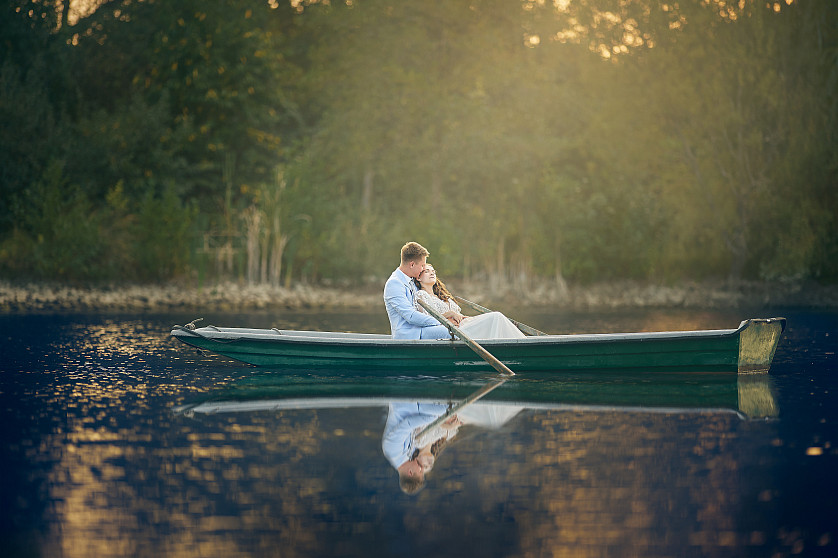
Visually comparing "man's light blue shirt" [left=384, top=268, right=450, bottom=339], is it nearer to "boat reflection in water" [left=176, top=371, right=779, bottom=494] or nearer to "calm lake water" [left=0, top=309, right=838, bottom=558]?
"boat reflection in water" [left=176, top=371, right=779, bottom=494]

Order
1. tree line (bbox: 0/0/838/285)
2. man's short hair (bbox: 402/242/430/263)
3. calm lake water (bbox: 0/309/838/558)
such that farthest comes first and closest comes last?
tree line (bbox: 0/0/838/285), man's short hair (bbox: 402/242/430/263), calm lake water (bbox: 0/309/838/558)

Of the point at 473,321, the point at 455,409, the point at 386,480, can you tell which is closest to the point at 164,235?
the point at 473,321

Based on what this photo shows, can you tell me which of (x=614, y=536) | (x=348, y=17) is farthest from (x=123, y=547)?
(x=348, y=17)

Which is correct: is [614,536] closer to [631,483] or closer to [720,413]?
[631,483]

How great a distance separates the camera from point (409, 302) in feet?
32.7

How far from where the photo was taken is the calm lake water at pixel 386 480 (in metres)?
4.27

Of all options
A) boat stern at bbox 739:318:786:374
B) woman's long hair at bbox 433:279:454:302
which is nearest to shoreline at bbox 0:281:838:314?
woman's long hair at bbox 433:279:454:302

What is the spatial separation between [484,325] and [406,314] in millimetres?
850

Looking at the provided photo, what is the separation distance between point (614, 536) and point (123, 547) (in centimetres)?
214

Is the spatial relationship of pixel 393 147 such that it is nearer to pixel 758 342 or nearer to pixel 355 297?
pixel 355 297

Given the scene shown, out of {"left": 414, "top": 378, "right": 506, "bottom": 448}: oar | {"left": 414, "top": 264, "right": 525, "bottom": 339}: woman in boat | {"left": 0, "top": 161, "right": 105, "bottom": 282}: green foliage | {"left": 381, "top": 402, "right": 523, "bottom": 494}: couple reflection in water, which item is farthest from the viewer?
{"left": 0, "top": 161, "right": 105, "bottom": 282}: green foliage

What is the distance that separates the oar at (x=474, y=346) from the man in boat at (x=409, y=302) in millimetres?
157

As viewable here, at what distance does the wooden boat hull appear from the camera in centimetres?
959

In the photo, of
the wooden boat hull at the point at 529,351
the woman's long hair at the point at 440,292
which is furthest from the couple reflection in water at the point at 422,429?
the woman's long hair at the point at 440,292
